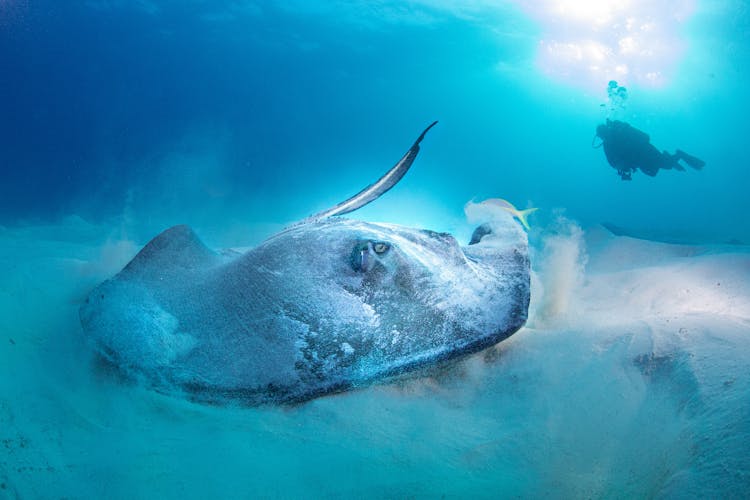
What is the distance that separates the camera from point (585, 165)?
2470 inches

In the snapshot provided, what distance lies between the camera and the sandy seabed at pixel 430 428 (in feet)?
5.80

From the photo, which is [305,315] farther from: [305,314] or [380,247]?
[380,247]

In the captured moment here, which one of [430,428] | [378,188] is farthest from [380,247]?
[378,188]

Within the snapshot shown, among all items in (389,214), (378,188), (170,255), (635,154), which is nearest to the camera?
(170,255)

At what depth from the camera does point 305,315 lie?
6.75 feet

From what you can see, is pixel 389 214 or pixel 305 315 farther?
pixel 389 214

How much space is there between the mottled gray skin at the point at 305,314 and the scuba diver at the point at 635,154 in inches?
443

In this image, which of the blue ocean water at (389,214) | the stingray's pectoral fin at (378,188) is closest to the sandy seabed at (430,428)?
the blue ocean water at (389,214)

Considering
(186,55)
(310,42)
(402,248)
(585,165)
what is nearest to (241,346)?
(402,248)

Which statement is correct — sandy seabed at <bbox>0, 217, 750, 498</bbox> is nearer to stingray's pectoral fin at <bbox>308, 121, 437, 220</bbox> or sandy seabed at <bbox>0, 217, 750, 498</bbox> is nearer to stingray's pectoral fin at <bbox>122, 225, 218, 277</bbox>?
stingray's pectoral fin at <bbox>122, 225, 218, 277</bbox>

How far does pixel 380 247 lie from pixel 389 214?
12494 millimetres

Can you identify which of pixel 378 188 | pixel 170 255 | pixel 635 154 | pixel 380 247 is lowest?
pixel 170 255

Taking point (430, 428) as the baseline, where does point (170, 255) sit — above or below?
above

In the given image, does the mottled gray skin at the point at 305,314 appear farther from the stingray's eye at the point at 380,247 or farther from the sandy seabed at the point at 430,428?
the sandy seabed at the point at 430,428
